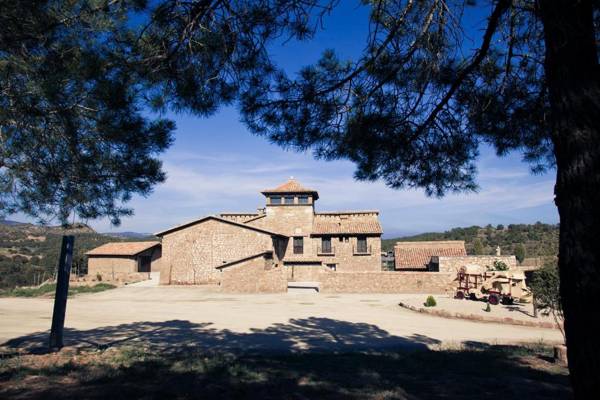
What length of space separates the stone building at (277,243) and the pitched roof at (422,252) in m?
2.91

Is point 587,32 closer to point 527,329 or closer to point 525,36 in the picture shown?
point 525,36

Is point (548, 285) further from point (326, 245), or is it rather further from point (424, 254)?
point (424, 254)

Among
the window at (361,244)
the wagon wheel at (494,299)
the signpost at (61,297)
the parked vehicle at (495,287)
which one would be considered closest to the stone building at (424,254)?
the window at (361,244)

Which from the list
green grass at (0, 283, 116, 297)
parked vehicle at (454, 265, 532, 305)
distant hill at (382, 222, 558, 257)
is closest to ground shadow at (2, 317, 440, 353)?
parked vehicle at (454, 265, 532, 305)

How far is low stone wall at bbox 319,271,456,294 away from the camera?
923 inches

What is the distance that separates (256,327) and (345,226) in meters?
23.1

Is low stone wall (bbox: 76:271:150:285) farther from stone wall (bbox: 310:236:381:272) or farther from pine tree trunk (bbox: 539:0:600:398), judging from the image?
pine tree trunk (bbox: 539:0:600:398)

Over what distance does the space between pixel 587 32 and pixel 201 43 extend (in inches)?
146

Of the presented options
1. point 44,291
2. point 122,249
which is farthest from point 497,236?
point 44,291

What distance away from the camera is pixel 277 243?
32.2m

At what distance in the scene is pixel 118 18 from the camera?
16.4 feet

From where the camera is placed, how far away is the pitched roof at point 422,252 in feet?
110

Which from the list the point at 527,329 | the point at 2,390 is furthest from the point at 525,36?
the point at 527,329

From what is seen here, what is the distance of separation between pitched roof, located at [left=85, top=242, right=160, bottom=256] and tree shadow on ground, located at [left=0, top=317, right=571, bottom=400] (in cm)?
2747
